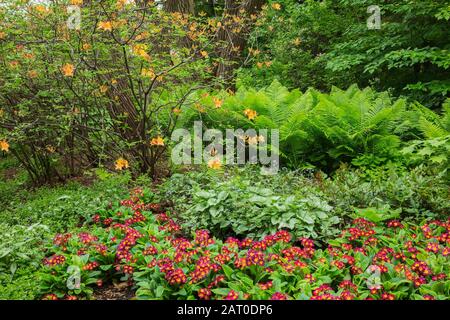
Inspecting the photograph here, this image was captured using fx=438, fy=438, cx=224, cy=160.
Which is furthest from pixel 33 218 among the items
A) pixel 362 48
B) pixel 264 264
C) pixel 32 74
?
pixel 362 48

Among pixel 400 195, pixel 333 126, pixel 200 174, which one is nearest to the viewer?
pixel 400 195

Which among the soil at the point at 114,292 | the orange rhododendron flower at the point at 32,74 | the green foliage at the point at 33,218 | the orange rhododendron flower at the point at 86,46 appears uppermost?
the orange rhododendron flower at the point at 86,46

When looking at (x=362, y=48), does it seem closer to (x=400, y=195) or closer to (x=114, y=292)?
(x=400, y=195)

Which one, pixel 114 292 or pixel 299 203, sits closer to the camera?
pixel 114 292

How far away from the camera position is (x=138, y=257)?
2857mm

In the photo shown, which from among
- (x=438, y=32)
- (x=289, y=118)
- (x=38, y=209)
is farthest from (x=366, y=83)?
(x=38, y=209)

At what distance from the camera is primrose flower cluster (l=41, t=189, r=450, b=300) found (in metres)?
2.46

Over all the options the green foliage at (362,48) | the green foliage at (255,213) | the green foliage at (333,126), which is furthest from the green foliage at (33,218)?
the green foliage at (362,48)

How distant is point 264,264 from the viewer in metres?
2.69

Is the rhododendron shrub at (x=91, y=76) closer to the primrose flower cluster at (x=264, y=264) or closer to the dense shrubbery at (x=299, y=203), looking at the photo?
the dense shrubbery at (x=299, y=203)

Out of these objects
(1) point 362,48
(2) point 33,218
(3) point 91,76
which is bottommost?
(2) point 33,218

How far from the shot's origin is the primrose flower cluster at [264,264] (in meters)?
2.46

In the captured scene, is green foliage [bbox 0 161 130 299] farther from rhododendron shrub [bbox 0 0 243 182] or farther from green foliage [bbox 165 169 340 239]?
green foliage [bbox 165 169 340 239]

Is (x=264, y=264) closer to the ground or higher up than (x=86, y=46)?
closer to the ground
